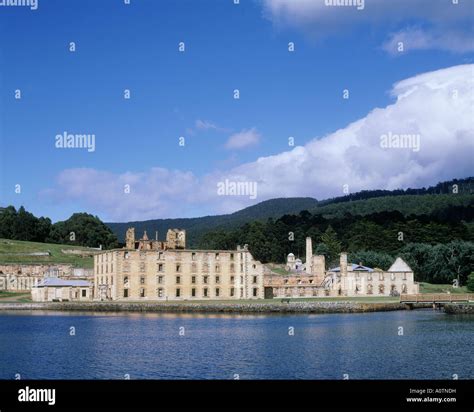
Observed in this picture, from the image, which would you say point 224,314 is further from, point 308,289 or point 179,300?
point 308,289

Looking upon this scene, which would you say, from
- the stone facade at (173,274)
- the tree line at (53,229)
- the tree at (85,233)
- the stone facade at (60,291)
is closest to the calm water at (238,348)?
the stone facade at (60,291)

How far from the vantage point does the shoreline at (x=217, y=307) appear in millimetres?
73000

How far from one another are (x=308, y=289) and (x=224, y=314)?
26.3 m

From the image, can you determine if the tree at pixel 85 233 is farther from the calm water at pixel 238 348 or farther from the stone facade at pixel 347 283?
the calm water at pixel 238 348

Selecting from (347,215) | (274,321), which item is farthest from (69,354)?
(347,215)

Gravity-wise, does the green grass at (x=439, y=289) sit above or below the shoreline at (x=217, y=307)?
above

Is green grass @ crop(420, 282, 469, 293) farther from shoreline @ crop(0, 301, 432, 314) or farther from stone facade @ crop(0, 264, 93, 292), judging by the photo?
stone facade @ crop(0, 264, 93, 292)

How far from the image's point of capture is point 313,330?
52.1m

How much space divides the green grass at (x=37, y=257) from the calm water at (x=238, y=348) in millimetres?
48896

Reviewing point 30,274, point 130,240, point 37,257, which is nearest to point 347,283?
point 130,240

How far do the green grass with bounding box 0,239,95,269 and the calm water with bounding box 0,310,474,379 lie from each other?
4890cm

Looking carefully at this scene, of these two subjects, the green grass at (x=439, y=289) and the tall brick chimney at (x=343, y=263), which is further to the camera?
→ the green grass at (x=439, y=289)

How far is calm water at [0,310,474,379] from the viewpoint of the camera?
3450cm
